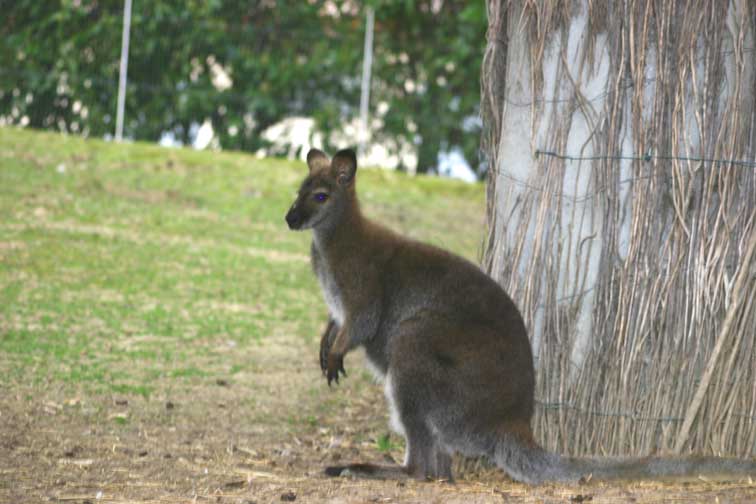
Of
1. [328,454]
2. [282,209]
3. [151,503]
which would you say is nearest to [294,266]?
[282,209]

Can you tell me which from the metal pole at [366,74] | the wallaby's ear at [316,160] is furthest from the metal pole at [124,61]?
the wallaby's ear at [316,160]

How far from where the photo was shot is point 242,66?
518 inches

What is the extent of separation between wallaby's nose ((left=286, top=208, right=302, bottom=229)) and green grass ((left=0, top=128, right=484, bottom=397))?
2109 millimetres

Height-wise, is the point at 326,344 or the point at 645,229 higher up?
the point at 645,229

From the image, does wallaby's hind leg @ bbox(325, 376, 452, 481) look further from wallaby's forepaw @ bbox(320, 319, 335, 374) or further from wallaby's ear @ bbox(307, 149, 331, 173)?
wallaby's ear @ bbox(307, 149, 331, 173)

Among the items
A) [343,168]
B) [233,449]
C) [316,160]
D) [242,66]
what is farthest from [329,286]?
[242,66]

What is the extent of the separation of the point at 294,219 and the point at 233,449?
4.73 feet

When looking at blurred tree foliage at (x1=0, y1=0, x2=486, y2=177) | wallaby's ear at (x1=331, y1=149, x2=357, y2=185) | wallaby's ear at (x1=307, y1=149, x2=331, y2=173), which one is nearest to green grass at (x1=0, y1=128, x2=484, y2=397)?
blurred tree foliage at (x1=0, y1=0, x2=486, y2=177)

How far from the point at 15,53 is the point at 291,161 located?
346cm

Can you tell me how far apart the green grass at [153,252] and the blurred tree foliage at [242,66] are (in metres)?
0.50

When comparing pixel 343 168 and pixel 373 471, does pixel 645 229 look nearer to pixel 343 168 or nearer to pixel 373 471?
pixel 343 168

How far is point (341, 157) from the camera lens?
4.92 meters

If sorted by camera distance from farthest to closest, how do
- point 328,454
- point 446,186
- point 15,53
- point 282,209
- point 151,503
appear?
point 446,186 < point 15,53 < point 282,209 < point 328,454 < point 151,503

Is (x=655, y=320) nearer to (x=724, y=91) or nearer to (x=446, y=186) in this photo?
(x=724, y=91)
